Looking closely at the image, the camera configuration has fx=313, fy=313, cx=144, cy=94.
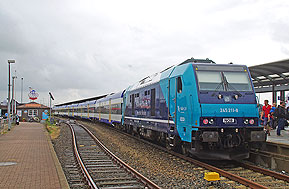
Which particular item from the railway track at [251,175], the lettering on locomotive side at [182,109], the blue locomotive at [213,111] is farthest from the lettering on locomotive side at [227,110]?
the railway track at [251,175]

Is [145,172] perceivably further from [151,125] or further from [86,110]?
[86,110]

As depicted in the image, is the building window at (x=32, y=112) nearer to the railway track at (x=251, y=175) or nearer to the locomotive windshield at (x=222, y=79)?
the railway track at (x=251, y=175)

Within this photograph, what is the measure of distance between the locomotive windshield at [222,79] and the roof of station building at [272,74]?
5908 mm

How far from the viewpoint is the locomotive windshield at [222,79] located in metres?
10.0

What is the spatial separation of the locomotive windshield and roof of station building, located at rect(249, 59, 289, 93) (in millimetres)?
5908

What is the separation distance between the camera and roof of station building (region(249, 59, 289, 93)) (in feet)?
53.4

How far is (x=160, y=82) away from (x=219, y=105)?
12.1 feet

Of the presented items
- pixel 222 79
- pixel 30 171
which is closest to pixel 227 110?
pixel 222 79

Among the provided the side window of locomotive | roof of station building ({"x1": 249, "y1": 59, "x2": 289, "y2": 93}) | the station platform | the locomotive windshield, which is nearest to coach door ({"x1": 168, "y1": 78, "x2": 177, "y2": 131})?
the side window of locomotive

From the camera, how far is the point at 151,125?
1410 centimetres

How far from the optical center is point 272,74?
59.3 feet

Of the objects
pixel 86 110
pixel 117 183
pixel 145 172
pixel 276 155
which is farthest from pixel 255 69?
pixel 86 110

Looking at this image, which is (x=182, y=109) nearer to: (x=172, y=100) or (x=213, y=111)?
(x=172, y=100)

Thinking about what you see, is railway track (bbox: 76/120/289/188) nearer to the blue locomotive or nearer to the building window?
the blue locomotive
